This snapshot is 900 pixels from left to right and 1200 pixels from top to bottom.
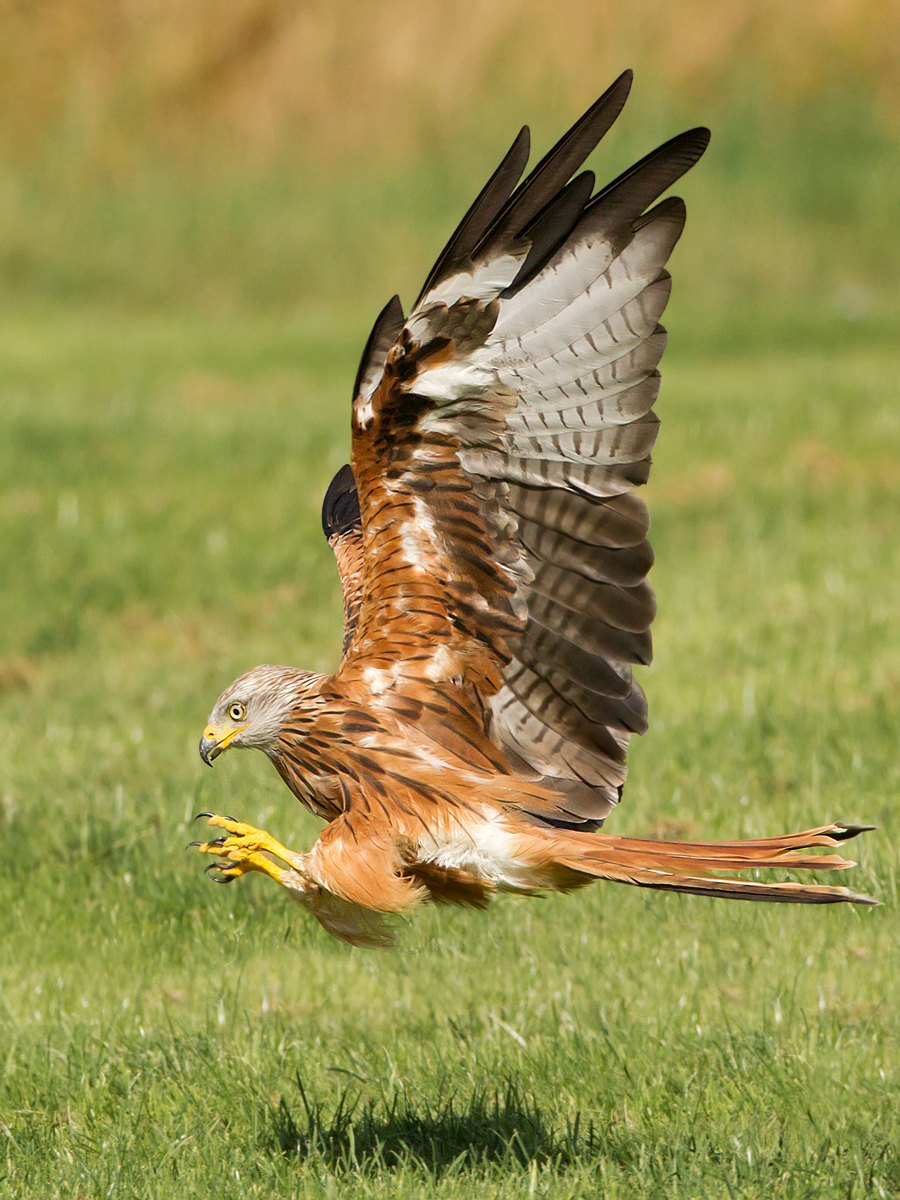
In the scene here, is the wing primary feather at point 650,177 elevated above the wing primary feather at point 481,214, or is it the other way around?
the wing primary feather at point 650,177

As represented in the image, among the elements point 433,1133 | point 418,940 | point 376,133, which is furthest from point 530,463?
point 376,133

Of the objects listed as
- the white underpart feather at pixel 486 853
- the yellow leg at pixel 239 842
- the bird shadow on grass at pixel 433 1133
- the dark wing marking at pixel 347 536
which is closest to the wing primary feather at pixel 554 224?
the dark wing marking at pixel 347 536

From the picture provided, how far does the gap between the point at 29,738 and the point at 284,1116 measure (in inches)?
157

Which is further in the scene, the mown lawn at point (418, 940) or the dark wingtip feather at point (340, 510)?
the dark wingtip feather at point (340, 510)

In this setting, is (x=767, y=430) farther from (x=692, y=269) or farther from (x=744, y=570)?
(x=692, y=269)

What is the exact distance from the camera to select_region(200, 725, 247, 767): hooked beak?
436 centimetres

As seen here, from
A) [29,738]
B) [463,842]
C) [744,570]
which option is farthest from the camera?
[744,570]

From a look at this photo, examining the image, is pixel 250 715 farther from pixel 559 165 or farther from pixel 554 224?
pixel 559 165

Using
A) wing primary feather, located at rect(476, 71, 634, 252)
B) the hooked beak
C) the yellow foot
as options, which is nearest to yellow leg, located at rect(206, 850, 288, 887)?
the yellow foot

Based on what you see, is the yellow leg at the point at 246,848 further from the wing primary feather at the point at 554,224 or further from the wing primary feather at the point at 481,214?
the wing primary feather at the point at 554,224

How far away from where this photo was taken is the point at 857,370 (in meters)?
14.6

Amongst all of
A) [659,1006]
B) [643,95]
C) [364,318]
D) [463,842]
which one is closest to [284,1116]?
[463,842]

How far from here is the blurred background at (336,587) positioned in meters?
4.34

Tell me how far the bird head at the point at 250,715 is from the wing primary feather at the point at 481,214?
113cm
